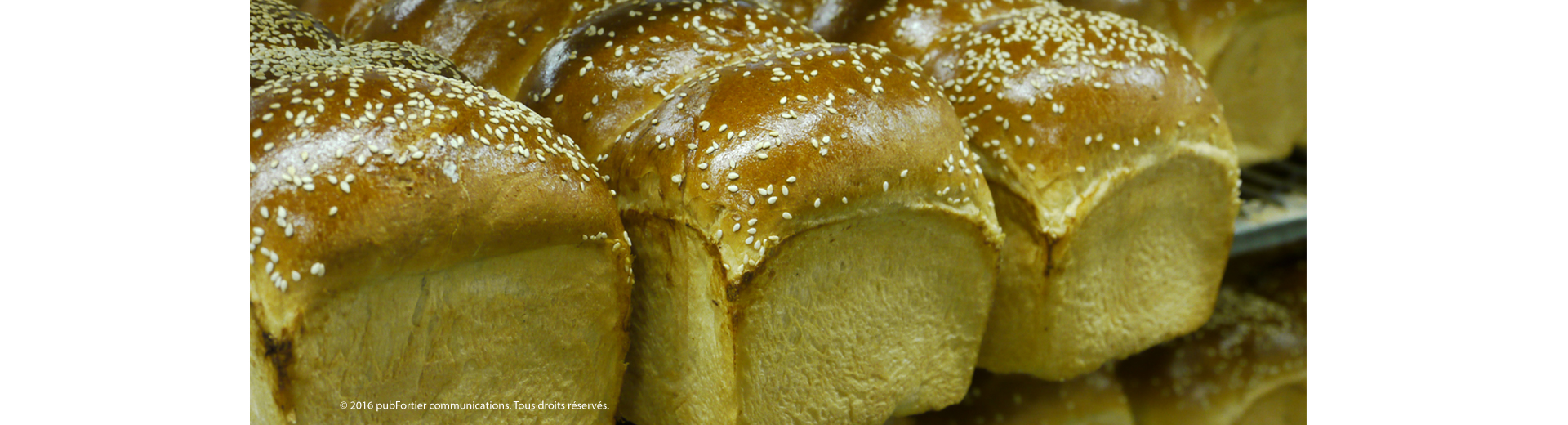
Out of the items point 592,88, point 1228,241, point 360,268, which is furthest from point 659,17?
point 1228,241

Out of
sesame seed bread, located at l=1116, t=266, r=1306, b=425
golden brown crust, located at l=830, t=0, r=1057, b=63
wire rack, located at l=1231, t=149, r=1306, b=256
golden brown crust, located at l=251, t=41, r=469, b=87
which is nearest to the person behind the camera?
golden brown crust, located at l=251, t=41, r=469, b=87

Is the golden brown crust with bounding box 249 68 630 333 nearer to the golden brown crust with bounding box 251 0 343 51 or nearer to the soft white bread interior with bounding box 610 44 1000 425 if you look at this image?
the soft white bread interior with bounding box 610 44 1000 425

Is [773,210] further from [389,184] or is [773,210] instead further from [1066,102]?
[1066,102]

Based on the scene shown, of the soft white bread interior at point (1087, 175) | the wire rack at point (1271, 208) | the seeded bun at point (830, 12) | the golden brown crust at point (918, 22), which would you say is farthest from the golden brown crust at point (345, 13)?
the wire rack at point (1271, 208)

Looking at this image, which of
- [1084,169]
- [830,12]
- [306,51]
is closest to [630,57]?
[306,51]

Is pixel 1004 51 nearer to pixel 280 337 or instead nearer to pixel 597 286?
pixel 597 286

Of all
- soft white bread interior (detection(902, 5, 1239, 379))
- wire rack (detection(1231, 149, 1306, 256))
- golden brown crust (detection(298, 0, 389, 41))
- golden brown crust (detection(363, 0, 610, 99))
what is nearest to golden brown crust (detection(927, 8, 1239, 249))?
soft white bread interior (detection(902, 5, 1239, 379))
